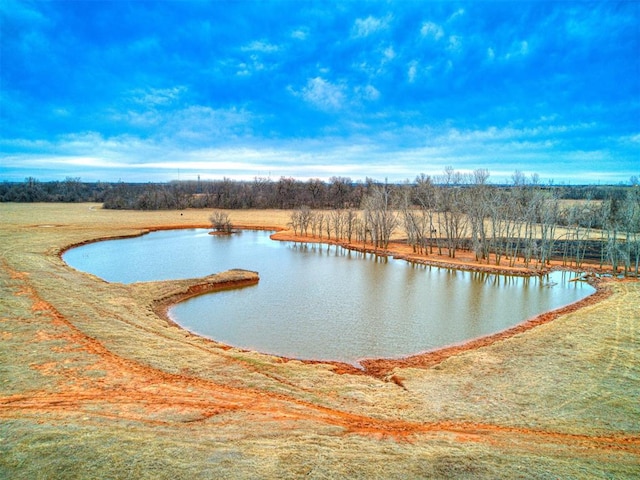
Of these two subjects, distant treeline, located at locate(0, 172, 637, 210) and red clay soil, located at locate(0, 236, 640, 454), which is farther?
distant treeline, located at locate(0, 172, 637, 210)

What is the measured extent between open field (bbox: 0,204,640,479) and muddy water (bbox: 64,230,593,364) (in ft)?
7.22

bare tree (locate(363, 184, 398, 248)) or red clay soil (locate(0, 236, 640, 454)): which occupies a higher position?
bare tree (locate(363, 184, 398, 248))

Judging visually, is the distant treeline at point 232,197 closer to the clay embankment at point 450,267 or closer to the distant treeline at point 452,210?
the distant treeline at point 452,210

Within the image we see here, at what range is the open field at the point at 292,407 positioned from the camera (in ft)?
23.8

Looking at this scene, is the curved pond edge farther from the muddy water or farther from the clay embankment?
the muddy water

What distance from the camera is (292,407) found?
9.96 metres

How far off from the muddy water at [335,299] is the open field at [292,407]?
220cm

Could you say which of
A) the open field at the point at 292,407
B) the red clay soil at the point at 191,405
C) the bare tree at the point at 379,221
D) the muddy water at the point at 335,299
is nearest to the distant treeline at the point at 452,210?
the bare tree at the point at 379,221

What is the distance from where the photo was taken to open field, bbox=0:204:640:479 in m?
7.25

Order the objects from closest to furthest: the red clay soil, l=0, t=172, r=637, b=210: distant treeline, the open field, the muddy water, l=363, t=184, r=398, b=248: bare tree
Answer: the open field
the red clay soil
the muddy water
l=363, t=184, r=398, b=248: bare tree
l=0, t=172, r=637, b=210: distant treeline

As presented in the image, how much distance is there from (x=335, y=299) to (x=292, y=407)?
13692 millimetres

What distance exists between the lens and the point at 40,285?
69.3 feet

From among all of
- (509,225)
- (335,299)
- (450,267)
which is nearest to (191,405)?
(335,299)

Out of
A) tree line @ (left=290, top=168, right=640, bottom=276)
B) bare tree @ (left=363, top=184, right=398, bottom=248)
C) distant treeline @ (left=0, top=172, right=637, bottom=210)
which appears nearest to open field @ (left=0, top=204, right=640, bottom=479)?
tree line @ (left=290, top=168, right=640, bottom=276)
